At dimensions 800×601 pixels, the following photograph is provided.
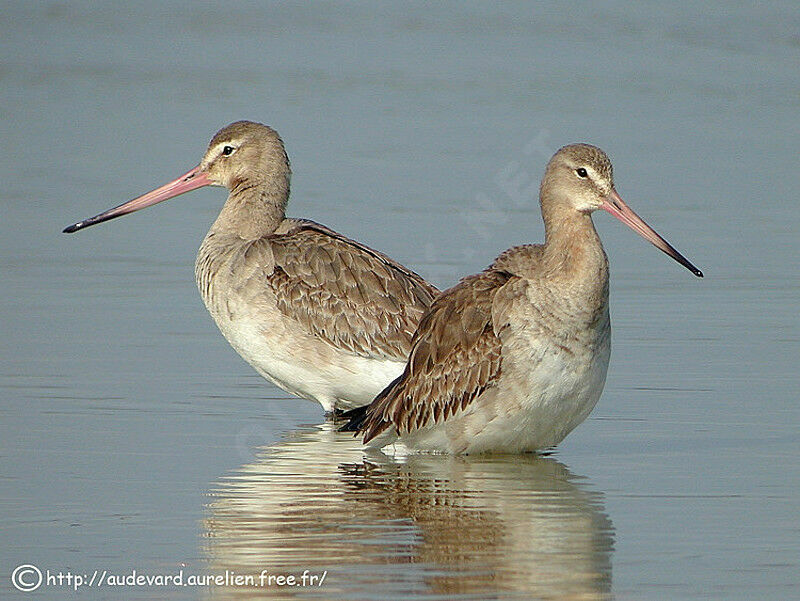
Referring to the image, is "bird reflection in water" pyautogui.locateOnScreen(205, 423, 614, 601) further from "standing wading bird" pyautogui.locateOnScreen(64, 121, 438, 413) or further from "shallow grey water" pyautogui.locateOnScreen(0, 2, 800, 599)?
"standing wading bird" pyautogui.locateOnScreen(64, 121, 438, 413)

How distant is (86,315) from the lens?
493 inches

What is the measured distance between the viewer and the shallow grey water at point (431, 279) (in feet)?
25.3

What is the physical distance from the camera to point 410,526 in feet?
26.5

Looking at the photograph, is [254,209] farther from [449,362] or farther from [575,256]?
[575,256]

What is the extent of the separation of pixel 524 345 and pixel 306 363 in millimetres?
1965

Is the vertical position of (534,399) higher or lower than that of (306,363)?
higher

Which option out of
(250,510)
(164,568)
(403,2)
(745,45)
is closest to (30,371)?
(250,510)

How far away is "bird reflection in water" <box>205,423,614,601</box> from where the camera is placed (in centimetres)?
716

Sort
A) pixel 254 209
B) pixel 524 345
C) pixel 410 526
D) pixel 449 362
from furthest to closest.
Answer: pixel 254 209 → pixel 449 362 → pixel 524 345 → pixel 410 526

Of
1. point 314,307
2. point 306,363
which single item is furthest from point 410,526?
point 314,307

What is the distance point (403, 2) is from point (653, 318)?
62.6 ft

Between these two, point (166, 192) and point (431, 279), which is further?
point (431, 279)

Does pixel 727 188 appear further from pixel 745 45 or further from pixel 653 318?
pixel 745 45

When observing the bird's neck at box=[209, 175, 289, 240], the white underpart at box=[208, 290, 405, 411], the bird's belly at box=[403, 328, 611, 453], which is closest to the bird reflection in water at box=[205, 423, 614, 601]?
the bird's belly at box=[403, 328, 611, 453]
